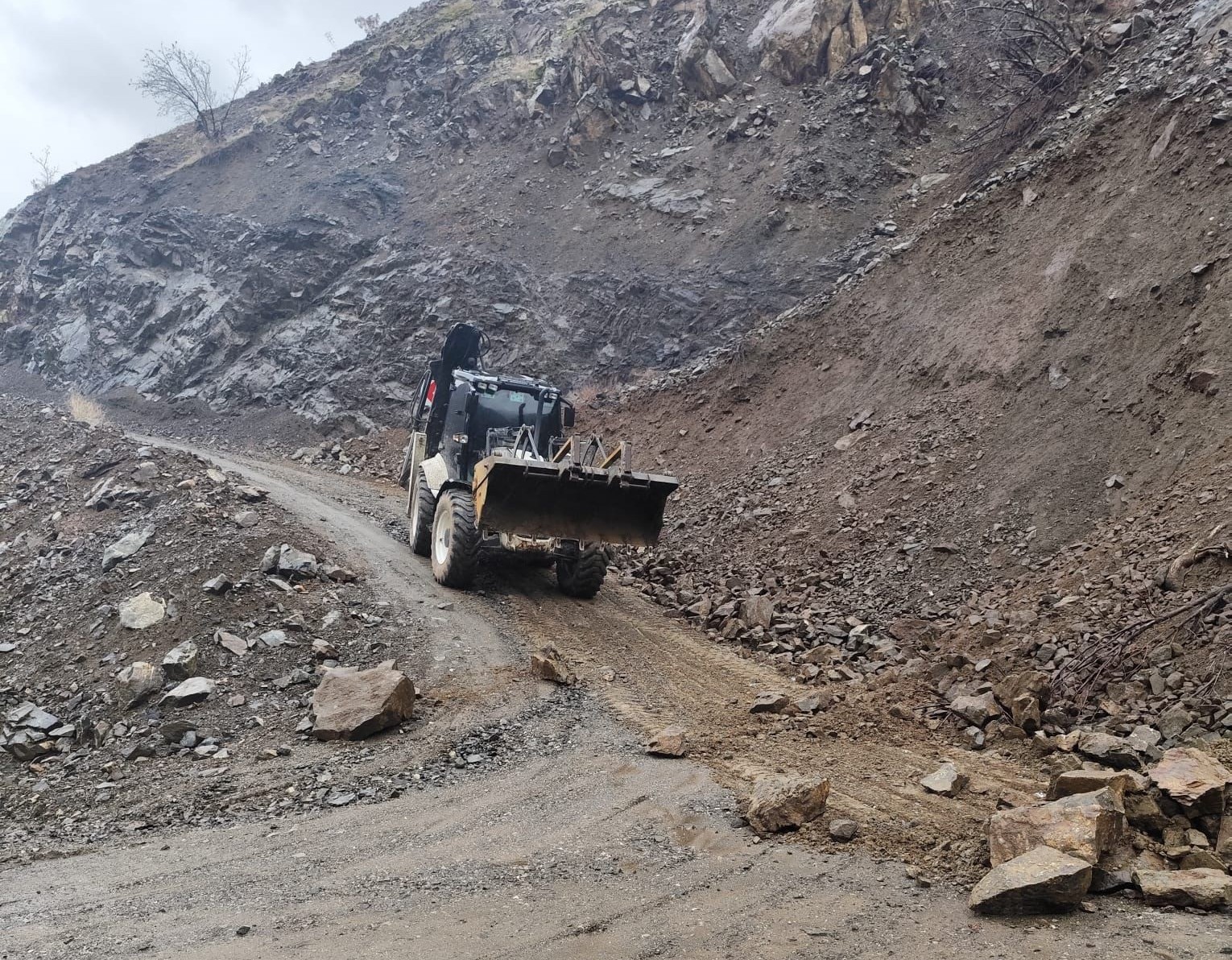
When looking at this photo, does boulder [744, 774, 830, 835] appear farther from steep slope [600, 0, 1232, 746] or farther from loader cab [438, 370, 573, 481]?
loader cab [438, 370, 573, 481]

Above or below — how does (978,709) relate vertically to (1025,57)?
below

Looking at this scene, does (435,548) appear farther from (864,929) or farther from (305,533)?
(864,929)

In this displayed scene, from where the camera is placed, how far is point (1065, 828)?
3463 mm

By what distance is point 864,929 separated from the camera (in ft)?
10.8

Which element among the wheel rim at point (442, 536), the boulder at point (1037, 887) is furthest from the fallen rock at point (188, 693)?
the boulder at point (1037, 887)

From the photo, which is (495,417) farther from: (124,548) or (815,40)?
(815,40)

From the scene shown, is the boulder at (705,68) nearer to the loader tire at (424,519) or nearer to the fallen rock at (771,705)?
the loader tire at (424,519)

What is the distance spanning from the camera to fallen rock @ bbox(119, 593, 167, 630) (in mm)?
7164

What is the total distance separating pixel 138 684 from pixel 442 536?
377 cm

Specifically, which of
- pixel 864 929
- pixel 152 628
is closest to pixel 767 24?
pixel 152 628

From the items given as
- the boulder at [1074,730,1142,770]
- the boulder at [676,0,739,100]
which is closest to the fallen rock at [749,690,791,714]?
the boulder at [1074,730,1142,770]

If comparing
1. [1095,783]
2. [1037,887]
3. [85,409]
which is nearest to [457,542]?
[1095,783]

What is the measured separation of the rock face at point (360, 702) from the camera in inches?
227

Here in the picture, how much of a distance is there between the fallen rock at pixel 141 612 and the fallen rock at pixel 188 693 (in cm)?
113
